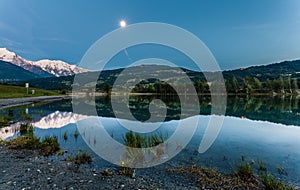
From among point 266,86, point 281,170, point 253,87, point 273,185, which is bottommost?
point 281,170

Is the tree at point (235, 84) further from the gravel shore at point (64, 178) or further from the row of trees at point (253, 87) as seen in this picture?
the gravel shore at point (64, 178)

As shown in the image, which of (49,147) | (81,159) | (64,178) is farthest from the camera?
(49,147)

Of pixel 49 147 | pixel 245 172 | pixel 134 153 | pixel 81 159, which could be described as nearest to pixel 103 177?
pixel 81 159

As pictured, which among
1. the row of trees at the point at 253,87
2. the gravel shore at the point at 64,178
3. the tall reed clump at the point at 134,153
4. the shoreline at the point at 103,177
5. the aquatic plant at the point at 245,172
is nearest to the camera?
the gravel shore at the point at 64,178

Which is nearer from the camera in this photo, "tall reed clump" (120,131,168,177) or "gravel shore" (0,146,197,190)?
"gravel shore" (0,146,197,190)

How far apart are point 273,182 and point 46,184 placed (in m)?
8.84

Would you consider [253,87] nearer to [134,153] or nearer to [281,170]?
[281,170]

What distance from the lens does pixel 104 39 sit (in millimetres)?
13570

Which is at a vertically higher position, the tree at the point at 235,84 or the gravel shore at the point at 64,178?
the tree at the point at 235,84

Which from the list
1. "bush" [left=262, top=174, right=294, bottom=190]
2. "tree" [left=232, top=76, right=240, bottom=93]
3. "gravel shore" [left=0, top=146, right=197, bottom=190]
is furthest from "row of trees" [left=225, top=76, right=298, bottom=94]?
"gravel shore" [left=0, top=146, right=197, bottom=190]

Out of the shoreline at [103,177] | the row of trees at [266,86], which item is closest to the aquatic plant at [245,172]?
the shoreline at [103,177]

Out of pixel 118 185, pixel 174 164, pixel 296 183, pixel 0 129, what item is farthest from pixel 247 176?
pixel 0 129

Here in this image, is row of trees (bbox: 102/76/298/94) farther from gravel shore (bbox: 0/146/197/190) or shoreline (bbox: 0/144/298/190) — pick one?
gravel shore (bbox: 0/146/197/190)

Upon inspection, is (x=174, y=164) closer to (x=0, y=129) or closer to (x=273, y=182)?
(x=273, y=182)
